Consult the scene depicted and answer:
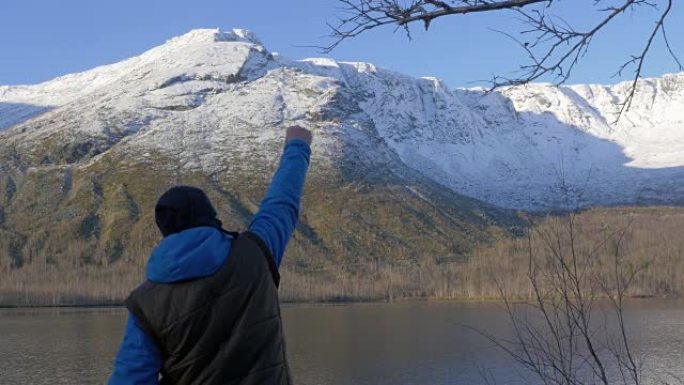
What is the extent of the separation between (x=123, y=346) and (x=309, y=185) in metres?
172

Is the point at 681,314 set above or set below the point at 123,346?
below

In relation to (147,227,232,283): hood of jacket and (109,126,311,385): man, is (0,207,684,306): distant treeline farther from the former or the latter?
(147,227,232,283): hood of jacket

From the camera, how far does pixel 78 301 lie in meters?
115

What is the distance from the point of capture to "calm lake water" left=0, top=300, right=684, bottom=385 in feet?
121

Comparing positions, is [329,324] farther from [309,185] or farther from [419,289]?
[309,185]

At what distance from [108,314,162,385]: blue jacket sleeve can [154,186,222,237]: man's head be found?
401 mm

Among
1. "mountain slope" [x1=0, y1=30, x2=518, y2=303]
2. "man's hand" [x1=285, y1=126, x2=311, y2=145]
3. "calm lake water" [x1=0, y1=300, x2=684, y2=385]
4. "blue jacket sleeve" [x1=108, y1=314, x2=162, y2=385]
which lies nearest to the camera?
"blue jacket sleeve" [x1=108, y1=314, x2=162, y2=385]

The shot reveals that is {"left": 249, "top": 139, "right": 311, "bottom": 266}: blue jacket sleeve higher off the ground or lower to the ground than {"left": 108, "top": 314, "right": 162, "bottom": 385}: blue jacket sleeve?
higher

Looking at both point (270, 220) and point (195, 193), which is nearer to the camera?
point (195, 193)

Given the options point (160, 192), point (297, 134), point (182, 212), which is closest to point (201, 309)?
point (182, 212)

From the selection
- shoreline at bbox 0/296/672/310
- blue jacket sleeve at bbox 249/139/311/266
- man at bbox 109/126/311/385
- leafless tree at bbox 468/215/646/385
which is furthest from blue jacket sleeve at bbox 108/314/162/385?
shoreline at bbox 0/296/672/310

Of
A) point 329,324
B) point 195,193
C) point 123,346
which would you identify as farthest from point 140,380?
point 329,324

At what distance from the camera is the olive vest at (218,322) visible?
3.08 meters

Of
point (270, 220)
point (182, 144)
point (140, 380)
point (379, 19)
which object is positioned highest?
point (182, 144)
